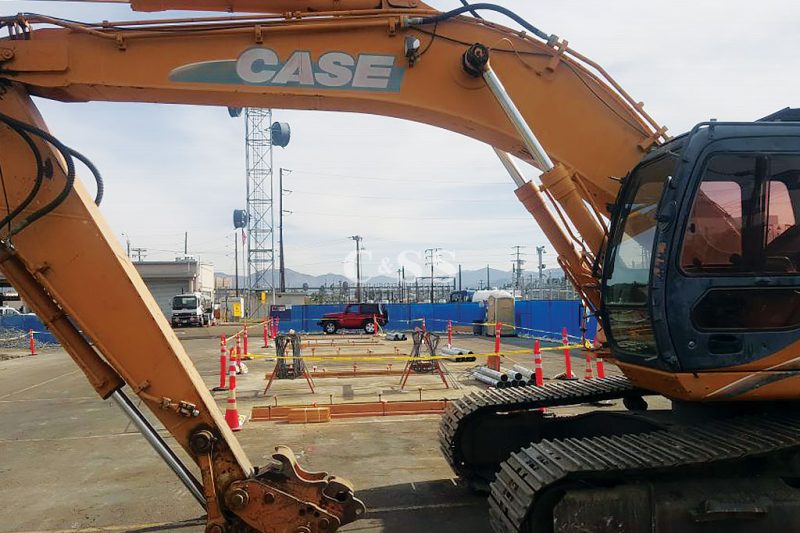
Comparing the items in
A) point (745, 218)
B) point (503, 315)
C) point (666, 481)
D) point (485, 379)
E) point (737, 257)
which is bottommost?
point (485, 379)

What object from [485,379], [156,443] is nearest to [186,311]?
[485,379]

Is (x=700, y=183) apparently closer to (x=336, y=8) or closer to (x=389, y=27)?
(x=389, y=27)

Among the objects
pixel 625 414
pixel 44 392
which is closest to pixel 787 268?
pixel 625 414

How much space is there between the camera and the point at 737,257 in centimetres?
424

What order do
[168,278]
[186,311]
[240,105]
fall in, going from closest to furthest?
1. [240,105]
2. [186,311]
3. [168,278]

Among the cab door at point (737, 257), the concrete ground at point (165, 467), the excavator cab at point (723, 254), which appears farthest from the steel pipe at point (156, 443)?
the cab door at point (737, 257)

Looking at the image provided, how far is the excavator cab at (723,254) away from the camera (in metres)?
4.14

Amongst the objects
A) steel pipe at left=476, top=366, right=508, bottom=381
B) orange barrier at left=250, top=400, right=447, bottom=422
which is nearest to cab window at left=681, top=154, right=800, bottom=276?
orange barrier at left=250, top=400, right=447, bottom=422

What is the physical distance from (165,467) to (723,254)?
6778 millimetres

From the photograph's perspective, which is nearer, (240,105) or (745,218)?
(745,218)

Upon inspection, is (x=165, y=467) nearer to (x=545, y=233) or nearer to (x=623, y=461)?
(x=545, y=233)

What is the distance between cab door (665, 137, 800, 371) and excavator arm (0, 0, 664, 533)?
36.7 inches

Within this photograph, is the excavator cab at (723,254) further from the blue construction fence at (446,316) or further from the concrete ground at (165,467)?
the blue construction fence at (446,316)

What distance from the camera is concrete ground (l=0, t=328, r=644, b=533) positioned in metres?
5.79
